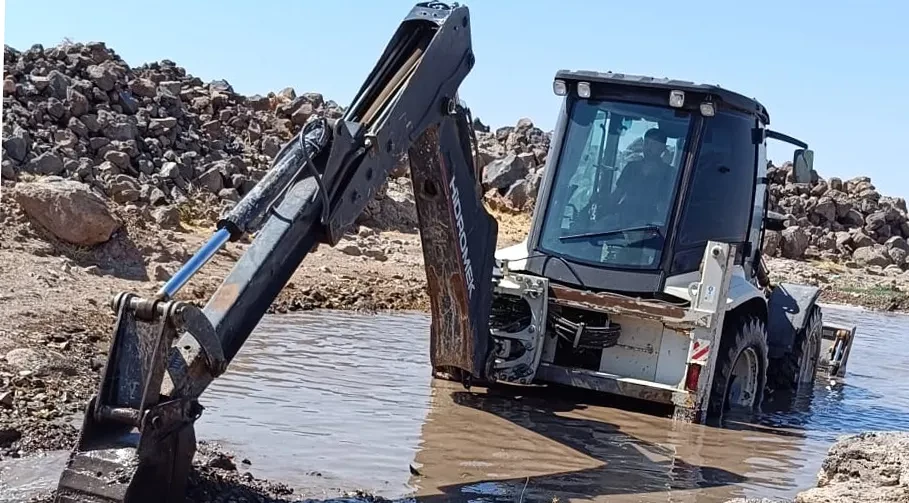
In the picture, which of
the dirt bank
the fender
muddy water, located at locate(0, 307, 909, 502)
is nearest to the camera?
the dirt bank

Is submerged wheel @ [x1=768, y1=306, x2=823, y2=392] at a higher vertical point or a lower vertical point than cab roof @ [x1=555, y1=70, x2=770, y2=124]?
lower

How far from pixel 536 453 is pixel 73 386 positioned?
9.43 feet

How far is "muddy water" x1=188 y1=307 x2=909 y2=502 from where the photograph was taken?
6449mm

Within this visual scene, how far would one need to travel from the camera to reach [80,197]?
38.0ft

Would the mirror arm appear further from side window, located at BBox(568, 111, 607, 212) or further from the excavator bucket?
the excavator bucket

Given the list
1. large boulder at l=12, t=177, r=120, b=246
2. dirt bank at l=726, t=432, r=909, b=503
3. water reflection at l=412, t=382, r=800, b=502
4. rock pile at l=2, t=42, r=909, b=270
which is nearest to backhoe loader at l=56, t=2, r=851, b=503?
water reflection at l=412, t=382, r=800, b=502

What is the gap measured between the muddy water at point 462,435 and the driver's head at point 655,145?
1896mm

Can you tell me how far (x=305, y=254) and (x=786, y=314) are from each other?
19.7 feet

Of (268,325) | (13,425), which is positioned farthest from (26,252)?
(13,425)

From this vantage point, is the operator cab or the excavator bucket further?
the operator cab

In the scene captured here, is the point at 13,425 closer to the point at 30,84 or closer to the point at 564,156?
the point at 564,156

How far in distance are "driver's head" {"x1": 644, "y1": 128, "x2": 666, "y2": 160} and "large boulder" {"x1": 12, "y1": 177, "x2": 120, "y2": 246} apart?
575cm

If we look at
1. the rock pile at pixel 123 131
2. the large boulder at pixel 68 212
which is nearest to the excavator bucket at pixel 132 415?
the large boulder at pixel 68 212

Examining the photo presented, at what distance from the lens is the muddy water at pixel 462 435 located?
6387 millimetres
